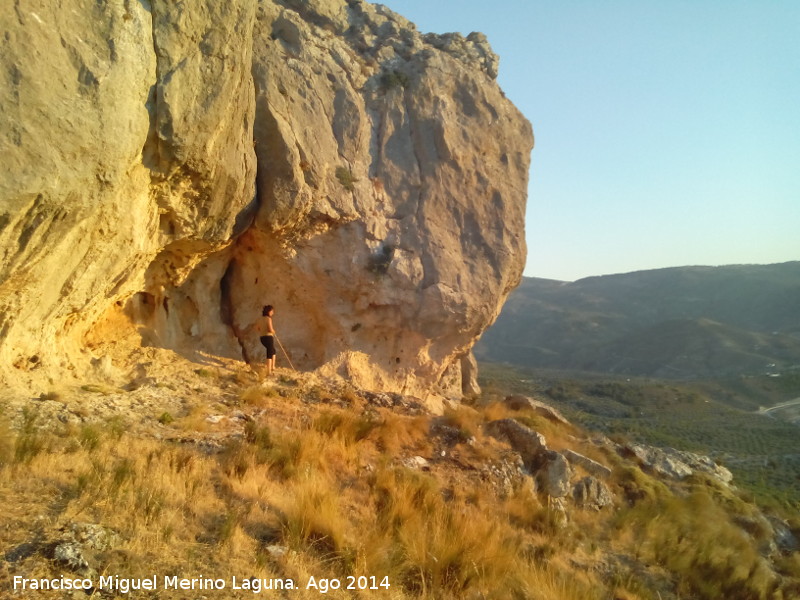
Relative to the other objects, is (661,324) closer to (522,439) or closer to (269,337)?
(522,439)

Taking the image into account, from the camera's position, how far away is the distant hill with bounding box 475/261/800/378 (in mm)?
53250

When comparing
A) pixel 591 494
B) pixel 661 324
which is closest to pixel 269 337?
pixel 591 494

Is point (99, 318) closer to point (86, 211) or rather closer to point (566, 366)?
point (86, 211)

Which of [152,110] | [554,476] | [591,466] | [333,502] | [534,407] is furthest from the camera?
[534,407]

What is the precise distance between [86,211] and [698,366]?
5712 centimetres

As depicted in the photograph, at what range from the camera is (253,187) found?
28.5ft

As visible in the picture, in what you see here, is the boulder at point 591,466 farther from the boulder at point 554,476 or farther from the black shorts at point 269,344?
the black shorts at point 269,344

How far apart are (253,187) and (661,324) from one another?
65283 millimetres

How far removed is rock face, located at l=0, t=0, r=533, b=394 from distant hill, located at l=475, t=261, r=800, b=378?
156 ft

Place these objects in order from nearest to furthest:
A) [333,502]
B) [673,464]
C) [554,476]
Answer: [333,502] → [554,476] → [673,464]

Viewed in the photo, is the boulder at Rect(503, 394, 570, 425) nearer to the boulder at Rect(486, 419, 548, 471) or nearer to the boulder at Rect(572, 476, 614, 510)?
the boulder at Rect(486, 419, 548, 471)

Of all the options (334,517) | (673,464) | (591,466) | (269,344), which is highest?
(269,344)

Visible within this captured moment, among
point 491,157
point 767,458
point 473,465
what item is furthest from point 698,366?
point 473,465

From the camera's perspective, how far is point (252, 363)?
1032 centimetres
